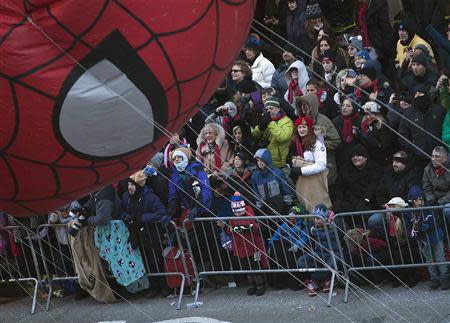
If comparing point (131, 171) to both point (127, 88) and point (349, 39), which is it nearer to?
point (127, 88)

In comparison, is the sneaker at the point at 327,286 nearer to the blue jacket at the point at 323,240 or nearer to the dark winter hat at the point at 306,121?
the blue jacket at the point at 323,240

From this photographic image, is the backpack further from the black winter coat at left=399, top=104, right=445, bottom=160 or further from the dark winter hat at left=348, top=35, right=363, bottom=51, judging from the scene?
the dark winter hat at left=348, top=35, right=363, bottom=51

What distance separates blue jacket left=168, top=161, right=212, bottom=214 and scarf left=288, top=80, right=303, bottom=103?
1577 millimetres

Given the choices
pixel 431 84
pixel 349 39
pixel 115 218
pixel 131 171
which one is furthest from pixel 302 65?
pixel 131 171

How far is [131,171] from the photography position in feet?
27.3

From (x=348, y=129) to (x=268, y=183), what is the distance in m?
0.96

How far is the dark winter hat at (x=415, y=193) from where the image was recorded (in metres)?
11.3

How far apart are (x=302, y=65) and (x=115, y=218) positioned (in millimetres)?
2748

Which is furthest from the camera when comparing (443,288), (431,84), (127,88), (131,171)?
(431,84)

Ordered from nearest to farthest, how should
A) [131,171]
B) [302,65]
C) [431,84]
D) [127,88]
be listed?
[127,88], [131,171], [431,84], [302,65]

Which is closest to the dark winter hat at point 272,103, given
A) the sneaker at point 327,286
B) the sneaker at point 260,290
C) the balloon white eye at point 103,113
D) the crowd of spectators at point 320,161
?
the crowd of spectators at point 320,161

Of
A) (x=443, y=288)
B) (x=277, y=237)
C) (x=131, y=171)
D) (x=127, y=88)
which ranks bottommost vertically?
(x=443, y=288)

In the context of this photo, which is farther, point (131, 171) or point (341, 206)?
point (341, 206)

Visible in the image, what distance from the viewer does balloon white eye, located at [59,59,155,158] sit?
7340 mm
